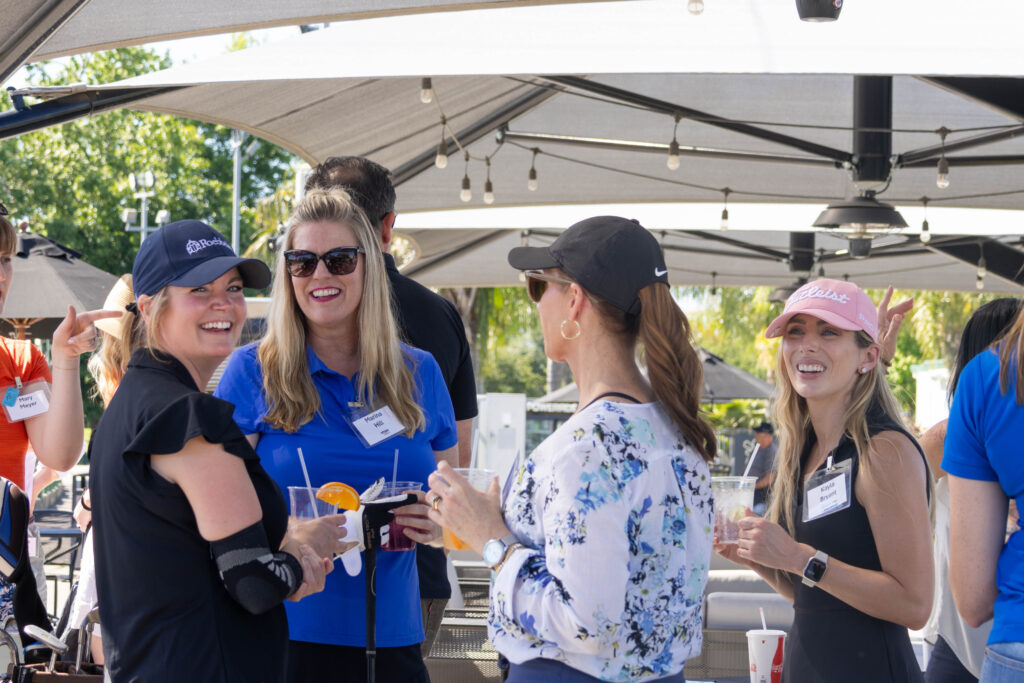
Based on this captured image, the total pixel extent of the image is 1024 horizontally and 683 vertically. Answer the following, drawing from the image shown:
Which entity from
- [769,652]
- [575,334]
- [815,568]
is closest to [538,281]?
[575,334]

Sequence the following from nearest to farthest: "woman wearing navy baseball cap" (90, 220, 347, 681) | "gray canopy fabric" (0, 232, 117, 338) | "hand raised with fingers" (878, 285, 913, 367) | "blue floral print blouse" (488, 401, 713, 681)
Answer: "blue floral print blouse" (488, 401, 713, 681)
"woman wearing navy baseball cap" (90, 220, 347, 681)
"hand raised with fingers" (878, 285, 913, 367)
"gray canopy fabric" (0, 232, 117, 338)

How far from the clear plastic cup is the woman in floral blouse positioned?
356 millimetres

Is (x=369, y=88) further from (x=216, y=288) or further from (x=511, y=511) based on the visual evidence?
(x=511, y=511)

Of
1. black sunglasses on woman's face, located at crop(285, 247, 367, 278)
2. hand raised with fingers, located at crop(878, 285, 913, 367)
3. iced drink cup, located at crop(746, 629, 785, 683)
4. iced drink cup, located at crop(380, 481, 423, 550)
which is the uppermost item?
black sunglasses on woman's face, located at crop(285, 247, 367, 278)

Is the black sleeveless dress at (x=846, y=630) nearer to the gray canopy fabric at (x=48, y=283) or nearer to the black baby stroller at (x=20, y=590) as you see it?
the black baby stroller at (x=20, y=590)

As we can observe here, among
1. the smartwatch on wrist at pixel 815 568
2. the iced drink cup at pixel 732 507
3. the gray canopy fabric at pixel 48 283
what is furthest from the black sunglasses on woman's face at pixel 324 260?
the gray canopy fabric at pixel 48 283

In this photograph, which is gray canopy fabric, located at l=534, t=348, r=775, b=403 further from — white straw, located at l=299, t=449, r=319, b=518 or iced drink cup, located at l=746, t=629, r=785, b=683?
white straw, located at l=299, t=449, r=319, b=518

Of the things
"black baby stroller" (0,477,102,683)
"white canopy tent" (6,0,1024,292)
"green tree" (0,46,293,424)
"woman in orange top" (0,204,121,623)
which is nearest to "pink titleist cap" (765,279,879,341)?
"white canopy tent" (6,0,1024,292)

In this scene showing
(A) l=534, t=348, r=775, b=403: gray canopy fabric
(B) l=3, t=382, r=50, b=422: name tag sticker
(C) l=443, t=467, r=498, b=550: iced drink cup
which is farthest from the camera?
(A) l=534, t=348, r=775, b=403: gray canopy fabric

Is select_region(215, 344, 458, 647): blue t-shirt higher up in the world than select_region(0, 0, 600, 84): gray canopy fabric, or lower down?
lower down

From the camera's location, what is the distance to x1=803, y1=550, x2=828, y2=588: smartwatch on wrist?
244 centimetres

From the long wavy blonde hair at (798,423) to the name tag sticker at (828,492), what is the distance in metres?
0.05

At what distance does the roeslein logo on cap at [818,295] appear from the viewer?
2.75m

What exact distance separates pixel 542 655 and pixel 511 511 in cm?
25
